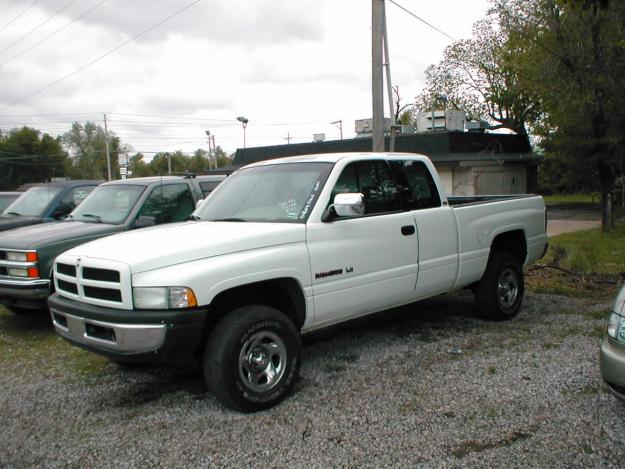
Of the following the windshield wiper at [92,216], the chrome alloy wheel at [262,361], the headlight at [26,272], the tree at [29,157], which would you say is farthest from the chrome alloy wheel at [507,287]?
the tree at [29,157]

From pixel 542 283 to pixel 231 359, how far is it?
647cm

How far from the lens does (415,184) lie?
6.06 meters

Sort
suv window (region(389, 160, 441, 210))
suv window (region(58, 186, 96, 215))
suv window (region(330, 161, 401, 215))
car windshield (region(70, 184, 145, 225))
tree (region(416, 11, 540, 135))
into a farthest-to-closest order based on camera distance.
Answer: tree (region(416, 11, 540, 135)) < suv window (region(58, 186, 96, 215)) < car windshield (region(70, 184, 145, 225)) < suv window (region(389, 160, 441, 210)) < suv window (region(330, 161, 401, 215))

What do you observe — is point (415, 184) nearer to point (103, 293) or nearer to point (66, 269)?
point (103, 293)

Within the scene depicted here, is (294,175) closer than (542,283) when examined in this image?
Yes

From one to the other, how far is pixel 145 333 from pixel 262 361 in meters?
0.95

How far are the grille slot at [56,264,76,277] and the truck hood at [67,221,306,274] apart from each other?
12cm

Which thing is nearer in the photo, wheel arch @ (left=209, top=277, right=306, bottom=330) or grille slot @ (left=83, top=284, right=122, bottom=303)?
grille slot @ (left=83, top=284, right=122, bottom=303)

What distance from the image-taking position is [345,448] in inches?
153

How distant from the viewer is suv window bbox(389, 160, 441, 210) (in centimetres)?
592

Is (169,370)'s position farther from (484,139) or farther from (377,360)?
(484,139)

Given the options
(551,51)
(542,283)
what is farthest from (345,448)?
(551,51)

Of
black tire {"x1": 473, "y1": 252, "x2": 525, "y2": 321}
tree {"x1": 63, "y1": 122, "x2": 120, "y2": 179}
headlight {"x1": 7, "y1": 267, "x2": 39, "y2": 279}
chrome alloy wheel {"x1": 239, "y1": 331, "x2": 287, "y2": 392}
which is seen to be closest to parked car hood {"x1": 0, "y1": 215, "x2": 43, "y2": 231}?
headlight {"x1": 7, "y1": 267, "x2": 39, "y2": 279}

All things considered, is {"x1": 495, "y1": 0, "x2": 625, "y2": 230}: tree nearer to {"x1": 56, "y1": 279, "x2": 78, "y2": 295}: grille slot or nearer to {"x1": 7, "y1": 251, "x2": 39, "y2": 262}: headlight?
{"x1": 7, "y1": 251, "x2": 39, "y2": 262}: headlight
